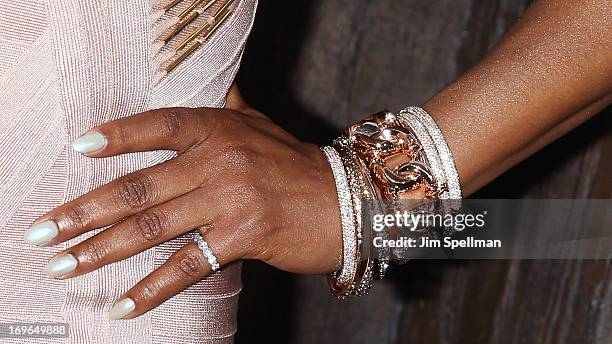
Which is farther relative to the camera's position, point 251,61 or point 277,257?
point 251,61

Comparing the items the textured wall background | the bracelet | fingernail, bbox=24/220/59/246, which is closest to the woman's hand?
→ fingernail, bbox=24/220/59/246

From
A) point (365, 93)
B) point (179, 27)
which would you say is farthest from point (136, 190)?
point (365, 93)

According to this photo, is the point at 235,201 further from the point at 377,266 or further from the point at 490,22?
the point at 490,22

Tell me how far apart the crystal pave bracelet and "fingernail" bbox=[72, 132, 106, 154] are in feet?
0.83

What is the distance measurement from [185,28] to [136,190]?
150 millimetres

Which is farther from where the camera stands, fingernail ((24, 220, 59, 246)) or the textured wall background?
the textured wall background

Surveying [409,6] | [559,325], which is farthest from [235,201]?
[409,6]

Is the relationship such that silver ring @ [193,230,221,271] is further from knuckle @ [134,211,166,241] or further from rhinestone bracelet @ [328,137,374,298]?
rhinestone bracelet @ [328,137,374,298]

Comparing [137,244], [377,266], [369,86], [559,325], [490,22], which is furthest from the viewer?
[369,86]

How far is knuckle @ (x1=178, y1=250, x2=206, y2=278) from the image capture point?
759mm

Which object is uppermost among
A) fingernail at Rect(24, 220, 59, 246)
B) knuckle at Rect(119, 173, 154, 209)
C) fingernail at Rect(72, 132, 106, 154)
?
fingernail at Rect(72, 132, 106, 154)

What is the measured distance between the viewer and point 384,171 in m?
0.86

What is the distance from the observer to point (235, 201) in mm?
783

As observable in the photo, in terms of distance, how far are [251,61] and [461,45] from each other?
49cm
